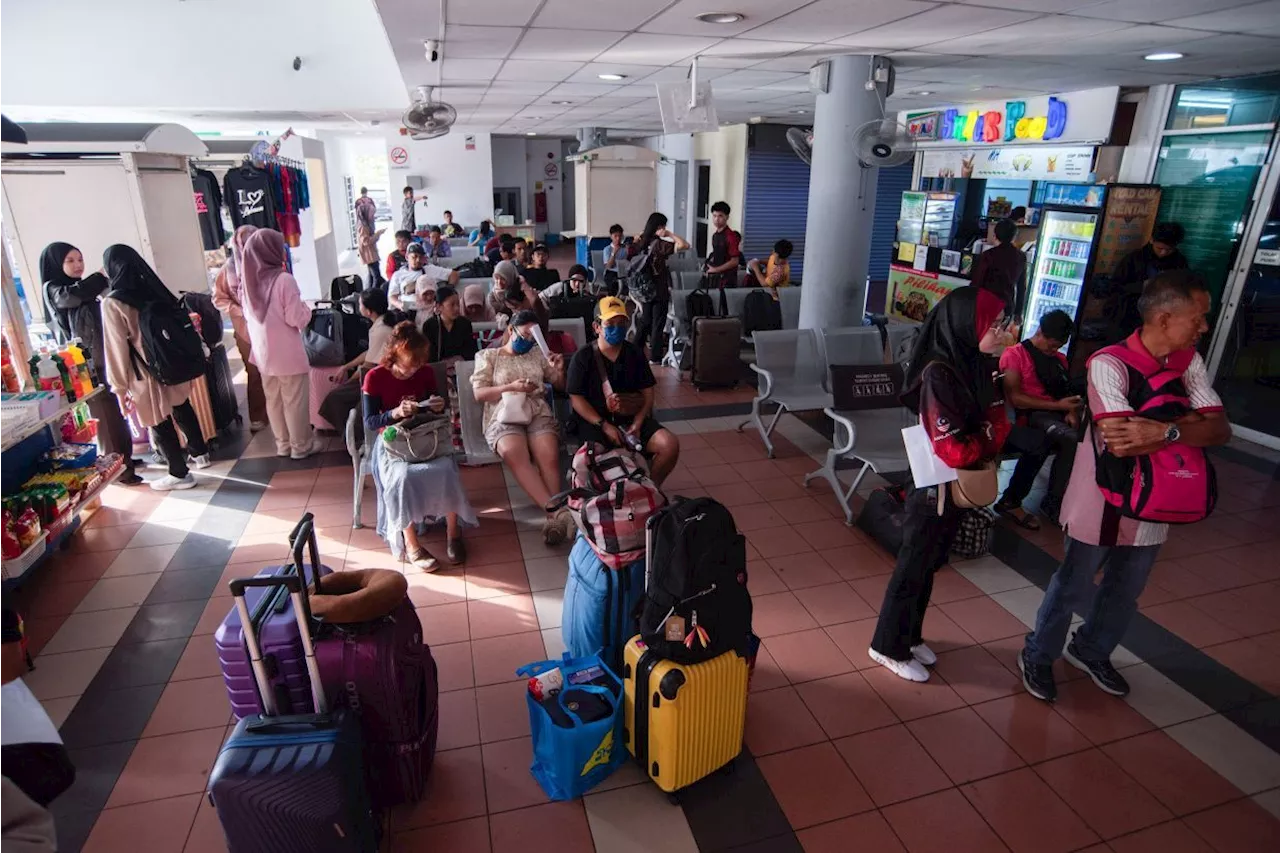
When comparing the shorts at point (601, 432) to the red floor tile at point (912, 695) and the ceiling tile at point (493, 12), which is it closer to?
the red floor tile at point (912, 695)

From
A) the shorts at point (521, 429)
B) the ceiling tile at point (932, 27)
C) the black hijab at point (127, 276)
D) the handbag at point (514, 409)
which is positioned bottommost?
the shorts at point (521, 429)

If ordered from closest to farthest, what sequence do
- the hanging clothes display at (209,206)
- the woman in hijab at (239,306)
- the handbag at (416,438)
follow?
the handbag at (416,438) → the woman in hijab at (239,306) → the hanging clothes display at (209,206)

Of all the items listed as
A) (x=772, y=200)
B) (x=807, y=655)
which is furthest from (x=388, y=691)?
(x=772, y=200)

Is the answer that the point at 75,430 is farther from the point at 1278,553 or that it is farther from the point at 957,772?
the point at 1278,553

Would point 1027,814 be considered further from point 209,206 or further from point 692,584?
point 209,206

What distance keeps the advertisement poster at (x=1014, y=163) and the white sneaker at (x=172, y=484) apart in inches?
342

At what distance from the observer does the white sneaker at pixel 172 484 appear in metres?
5.16

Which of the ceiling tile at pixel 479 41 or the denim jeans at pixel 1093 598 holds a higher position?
the ceiling tile at pixel 479 41

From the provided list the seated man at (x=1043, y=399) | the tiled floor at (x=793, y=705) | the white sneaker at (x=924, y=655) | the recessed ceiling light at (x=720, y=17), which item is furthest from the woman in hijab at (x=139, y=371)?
the seated man at (x=1043, y=399)

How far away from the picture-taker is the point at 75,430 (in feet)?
15.6

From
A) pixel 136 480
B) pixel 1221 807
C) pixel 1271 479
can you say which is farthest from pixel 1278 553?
pixel 136 480

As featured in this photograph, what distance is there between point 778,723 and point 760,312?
17.2ft

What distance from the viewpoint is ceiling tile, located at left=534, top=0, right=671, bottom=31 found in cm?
403

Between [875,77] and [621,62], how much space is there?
6.86 feet
